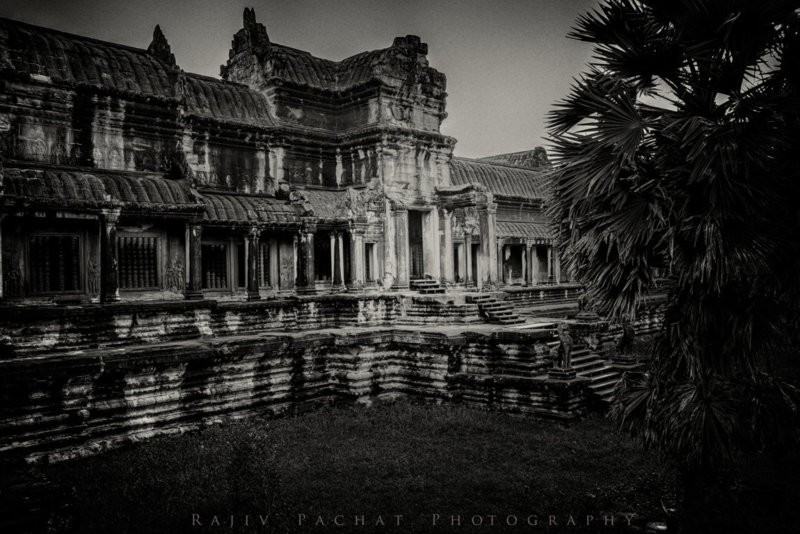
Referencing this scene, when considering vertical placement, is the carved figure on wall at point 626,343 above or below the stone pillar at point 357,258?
below

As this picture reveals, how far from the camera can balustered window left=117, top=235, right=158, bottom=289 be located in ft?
44.7

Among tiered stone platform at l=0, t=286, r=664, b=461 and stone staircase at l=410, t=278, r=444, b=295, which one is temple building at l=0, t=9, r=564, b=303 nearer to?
stone staircase at l=410, t=278, r=444, b=295

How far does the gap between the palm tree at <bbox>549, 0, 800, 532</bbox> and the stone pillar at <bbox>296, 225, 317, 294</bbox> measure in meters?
10.8

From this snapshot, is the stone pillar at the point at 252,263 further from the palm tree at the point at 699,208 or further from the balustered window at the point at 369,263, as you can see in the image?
the palm tree at the point at 699,208

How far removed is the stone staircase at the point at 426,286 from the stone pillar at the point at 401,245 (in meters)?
0.59

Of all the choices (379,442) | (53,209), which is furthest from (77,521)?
(53,209)

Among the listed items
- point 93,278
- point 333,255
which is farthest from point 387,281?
point 93,278

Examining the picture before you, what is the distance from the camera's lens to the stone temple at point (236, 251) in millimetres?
9977

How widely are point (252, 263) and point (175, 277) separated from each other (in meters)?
1.93

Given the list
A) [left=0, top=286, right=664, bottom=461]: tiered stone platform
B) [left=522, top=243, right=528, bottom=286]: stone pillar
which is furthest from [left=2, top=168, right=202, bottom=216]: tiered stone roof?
[left=522, top=243, right=528, bottom=286]: stone pillar

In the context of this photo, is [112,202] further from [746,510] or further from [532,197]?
[532,197]

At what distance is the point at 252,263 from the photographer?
15.1 m

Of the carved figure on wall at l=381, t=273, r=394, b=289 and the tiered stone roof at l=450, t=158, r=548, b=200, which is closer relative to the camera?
the carved figure on wall at l=381, t=273, r=394, b=289

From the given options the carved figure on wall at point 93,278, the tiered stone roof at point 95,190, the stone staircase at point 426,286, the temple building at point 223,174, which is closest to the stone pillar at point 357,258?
the temple building at point 223,174
